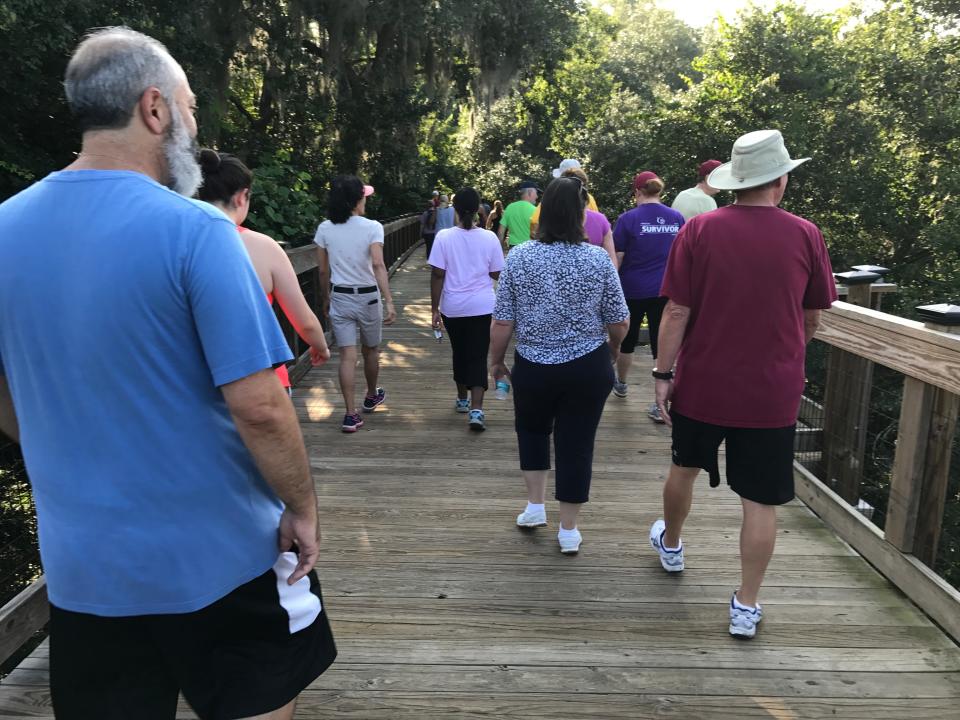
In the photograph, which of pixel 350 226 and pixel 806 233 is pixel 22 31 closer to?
pixel 350 226

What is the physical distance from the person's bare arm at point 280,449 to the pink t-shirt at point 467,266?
3627mm

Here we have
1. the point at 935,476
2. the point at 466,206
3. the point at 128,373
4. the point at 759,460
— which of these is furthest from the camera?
the point at 466,206

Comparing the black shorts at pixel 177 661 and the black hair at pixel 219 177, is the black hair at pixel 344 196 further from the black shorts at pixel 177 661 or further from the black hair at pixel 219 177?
the black shorts at pixel 177 661

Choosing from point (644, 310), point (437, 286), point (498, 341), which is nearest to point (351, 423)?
point (437, 286)

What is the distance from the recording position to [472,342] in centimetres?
528

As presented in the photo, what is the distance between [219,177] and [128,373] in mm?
1854

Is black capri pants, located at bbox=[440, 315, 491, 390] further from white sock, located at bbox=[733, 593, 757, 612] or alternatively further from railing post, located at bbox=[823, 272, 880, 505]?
white sock, located at bbox=[733, 593, 757, 612]

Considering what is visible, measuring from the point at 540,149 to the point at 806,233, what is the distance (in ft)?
88.9

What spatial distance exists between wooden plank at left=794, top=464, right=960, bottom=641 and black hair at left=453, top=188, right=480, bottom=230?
253 cm

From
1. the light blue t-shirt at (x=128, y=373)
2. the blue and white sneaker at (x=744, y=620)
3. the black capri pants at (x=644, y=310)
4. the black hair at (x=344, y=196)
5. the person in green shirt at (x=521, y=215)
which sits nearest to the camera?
the light blue t-shirt at (x=128, y=373)

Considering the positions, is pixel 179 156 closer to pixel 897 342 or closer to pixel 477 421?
pixel 897 342

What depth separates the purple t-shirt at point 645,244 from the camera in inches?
207

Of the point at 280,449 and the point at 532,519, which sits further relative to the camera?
the point at 532,519

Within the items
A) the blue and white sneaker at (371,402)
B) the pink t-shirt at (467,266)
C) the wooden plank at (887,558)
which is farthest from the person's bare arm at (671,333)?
the blue and white sneaker at (371,402)
